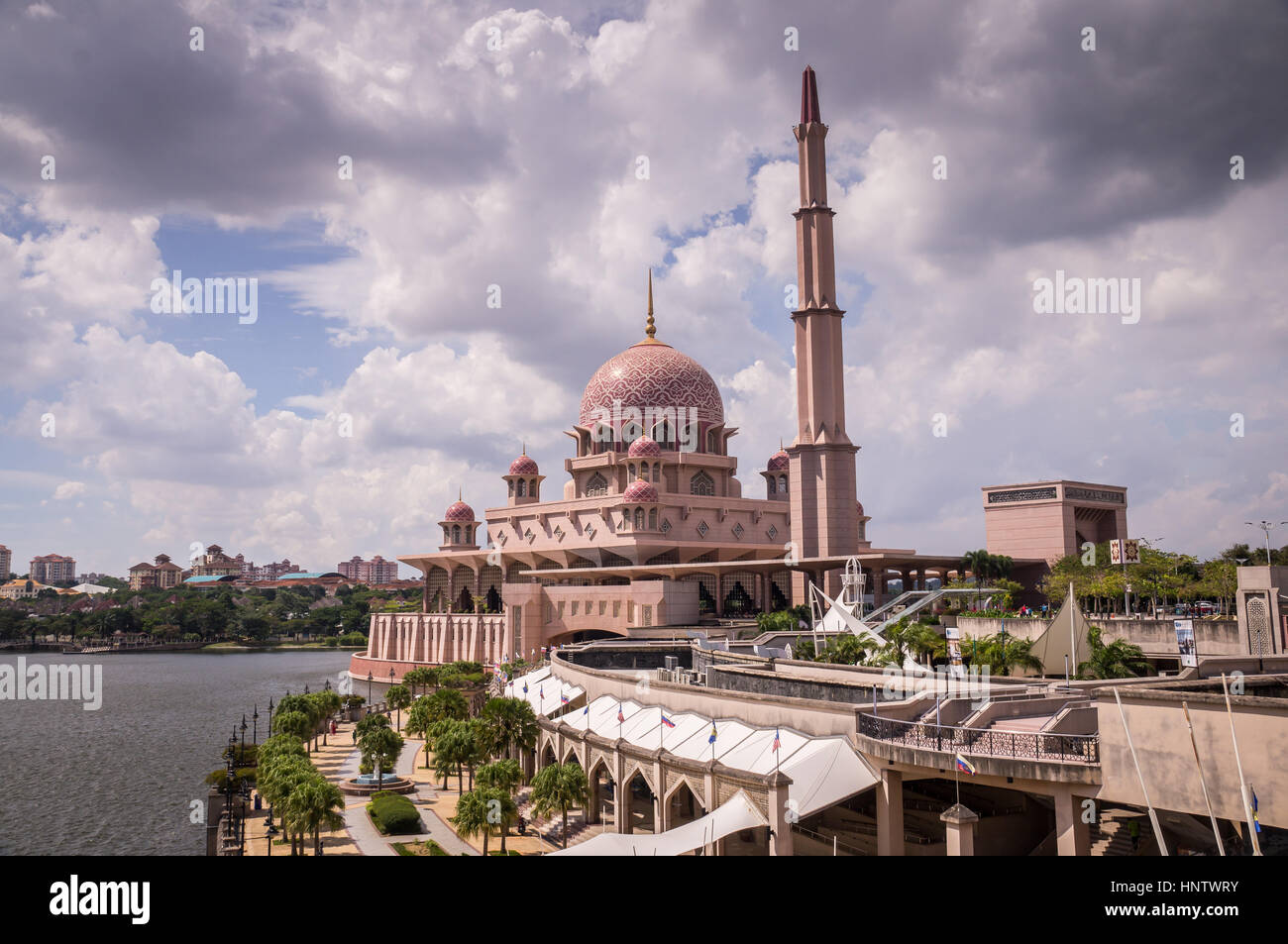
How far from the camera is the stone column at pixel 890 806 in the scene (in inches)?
755

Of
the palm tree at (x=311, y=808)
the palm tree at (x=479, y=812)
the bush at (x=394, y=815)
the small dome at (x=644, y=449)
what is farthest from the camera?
the small dome at (x=644, y=449)

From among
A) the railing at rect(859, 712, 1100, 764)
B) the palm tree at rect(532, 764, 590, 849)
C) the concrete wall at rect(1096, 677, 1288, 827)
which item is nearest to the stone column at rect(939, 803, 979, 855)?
the railing at rect(859, 712, 1100, 764)

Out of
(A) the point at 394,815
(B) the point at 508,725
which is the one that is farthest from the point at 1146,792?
(B) the point at 508,725

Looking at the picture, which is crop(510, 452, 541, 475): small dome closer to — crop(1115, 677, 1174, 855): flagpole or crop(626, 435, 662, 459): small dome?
crop(626, 435, 662, 459): small dome

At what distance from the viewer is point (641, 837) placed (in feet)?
58.0

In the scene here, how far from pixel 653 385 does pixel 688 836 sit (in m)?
57.0

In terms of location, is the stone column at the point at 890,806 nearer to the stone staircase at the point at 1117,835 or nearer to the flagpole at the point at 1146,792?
the stone staircase at the point at 1117,835

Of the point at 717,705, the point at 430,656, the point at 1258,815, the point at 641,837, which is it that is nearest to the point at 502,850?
the point at 717,705

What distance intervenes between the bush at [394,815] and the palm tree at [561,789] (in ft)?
14.6

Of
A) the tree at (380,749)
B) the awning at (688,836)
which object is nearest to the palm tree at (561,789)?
the awning at (688,836)

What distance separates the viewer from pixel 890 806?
1938 cm

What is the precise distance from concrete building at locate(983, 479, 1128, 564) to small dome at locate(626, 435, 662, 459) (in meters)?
23.0

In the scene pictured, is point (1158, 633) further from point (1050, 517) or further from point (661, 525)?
point (661, 525)
